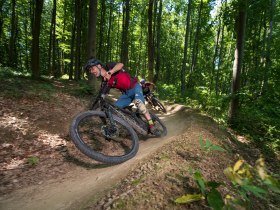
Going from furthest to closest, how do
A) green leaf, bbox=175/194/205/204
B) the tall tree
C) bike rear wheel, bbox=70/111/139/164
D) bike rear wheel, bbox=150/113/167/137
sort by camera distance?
the tall tree < bike rear wheel, bbox=150/113/167/137 < bike rear wheel, bbox=70/111/139/164 < green leaf, bbox=175/194/205/204

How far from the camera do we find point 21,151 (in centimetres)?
608

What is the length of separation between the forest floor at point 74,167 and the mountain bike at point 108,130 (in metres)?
Result: 0.34

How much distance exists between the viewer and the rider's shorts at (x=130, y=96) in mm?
6379

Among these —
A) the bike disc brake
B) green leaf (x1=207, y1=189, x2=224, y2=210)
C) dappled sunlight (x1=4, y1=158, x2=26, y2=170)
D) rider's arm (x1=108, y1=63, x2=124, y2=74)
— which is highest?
rider's arm (x1=108, y1=63, x2=124, y2=74)

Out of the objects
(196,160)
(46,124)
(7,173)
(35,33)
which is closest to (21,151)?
(7,173)

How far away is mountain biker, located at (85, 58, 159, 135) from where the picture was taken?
5.26m

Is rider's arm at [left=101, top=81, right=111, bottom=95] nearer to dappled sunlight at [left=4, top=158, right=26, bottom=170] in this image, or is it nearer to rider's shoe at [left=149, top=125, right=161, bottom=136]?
rider's shoe at [left=149, top=125, right=161, bottom=136]

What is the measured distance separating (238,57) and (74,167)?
8.54m

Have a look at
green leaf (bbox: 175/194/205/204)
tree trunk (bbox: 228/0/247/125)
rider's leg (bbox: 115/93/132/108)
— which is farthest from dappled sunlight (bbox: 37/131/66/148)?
tree trunk (bbox: 228/0/247/125)

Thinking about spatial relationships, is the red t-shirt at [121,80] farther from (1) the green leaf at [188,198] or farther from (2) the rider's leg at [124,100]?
(1) the green leaf at [188,198]

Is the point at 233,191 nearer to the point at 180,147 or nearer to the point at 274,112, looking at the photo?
the point at 180,147

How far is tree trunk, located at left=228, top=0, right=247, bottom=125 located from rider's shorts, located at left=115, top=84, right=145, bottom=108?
5.78 m

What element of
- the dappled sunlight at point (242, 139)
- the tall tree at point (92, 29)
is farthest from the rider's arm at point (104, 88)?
the dappled sunlight at point (242, 139)

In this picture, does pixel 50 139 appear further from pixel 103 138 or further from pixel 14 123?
pixel 103 138
